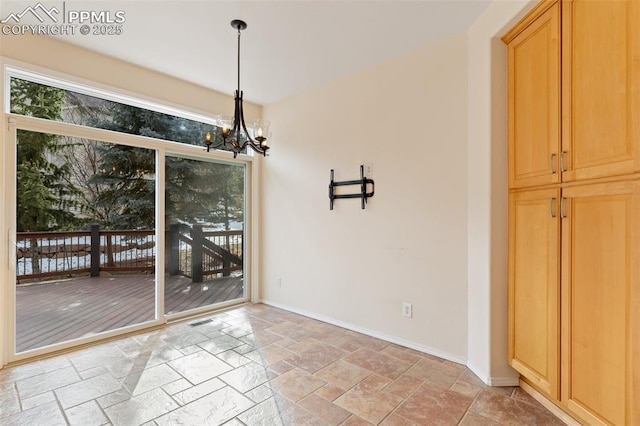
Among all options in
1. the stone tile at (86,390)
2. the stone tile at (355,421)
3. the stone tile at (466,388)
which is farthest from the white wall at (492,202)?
the stone tile at (86,390)

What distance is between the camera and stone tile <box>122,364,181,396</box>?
2180 mm

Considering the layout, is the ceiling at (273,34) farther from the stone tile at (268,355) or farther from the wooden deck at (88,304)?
the stone tile at (268,355)

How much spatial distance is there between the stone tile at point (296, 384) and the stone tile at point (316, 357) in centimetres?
11

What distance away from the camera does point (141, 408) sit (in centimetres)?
195

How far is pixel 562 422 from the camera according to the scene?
5.97ft

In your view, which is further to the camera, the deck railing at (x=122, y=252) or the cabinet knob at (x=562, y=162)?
the deck railing at (x=122, y=252)

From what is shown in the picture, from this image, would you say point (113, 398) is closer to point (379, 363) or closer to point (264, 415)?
point (264, 415)

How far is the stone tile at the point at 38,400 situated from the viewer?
1979mm

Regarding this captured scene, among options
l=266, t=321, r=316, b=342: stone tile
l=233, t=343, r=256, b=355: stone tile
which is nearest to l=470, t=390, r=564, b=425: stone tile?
l=266, t=321, r=316, b=342: stone tile

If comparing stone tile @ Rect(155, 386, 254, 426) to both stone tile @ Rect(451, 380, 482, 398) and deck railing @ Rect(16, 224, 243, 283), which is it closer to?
stone tile @ Rect(451, 380, 482, 398)

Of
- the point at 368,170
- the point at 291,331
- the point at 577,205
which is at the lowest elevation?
the point at 291,331

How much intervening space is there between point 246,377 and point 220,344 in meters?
0.73

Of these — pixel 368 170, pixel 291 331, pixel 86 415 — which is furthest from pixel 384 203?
pixel 86 415

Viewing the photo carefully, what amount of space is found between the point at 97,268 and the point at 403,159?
3303mm
